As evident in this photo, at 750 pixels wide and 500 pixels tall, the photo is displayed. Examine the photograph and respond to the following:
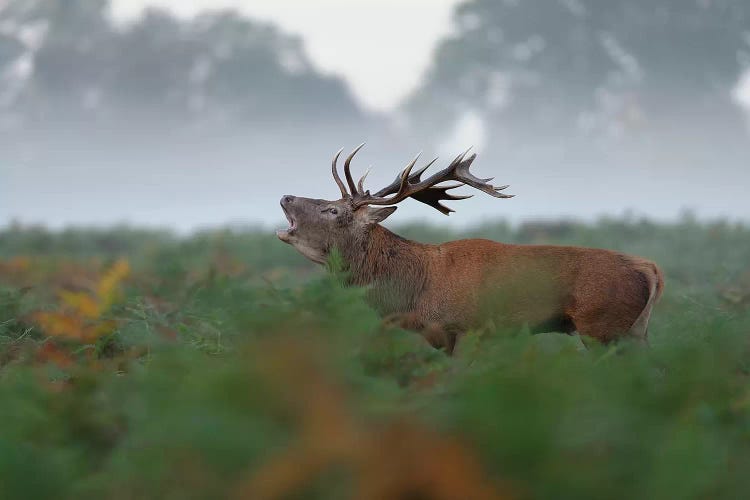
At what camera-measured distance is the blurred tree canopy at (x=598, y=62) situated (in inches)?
1841

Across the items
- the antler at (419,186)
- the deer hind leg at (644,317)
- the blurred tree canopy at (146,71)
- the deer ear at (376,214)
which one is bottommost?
the deer hind leg at (644,317)

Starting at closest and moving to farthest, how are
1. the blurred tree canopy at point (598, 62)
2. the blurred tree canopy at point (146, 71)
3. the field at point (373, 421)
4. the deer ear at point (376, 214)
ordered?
the field at point (373, 421) → the deer ear at point (376, 214) → the blurred tree canopy at point (598, 62) → the blurred tree canopy at point (146, 71)

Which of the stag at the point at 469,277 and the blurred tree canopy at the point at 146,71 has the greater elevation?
the blurred tree canopy at the point at 146,71

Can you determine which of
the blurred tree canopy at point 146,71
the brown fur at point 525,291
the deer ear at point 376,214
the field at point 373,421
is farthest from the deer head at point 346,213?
the blurred tree canopy at point 146,71

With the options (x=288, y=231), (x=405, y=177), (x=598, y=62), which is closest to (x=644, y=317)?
(x=405, y=177)

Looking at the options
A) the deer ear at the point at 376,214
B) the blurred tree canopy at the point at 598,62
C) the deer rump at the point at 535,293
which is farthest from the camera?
the blurred tree canopy at the point at 598,62

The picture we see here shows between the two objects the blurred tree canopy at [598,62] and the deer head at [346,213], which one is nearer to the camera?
the deer head at [346,213]

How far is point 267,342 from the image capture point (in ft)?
8.14

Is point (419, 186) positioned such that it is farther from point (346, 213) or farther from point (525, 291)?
point (525, 291)

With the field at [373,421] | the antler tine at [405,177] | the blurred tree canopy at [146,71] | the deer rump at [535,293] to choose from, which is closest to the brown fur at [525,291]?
the deer rump at [535,293]

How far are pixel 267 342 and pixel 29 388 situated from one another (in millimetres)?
1389

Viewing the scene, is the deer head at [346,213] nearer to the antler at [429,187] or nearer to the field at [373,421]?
the antler at [429,187]

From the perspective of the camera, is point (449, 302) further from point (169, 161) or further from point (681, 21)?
point (169, 161)

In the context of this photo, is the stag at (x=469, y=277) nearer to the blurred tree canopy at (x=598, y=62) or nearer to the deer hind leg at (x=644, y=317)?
the deer hind leg at (x=644, y=317)
